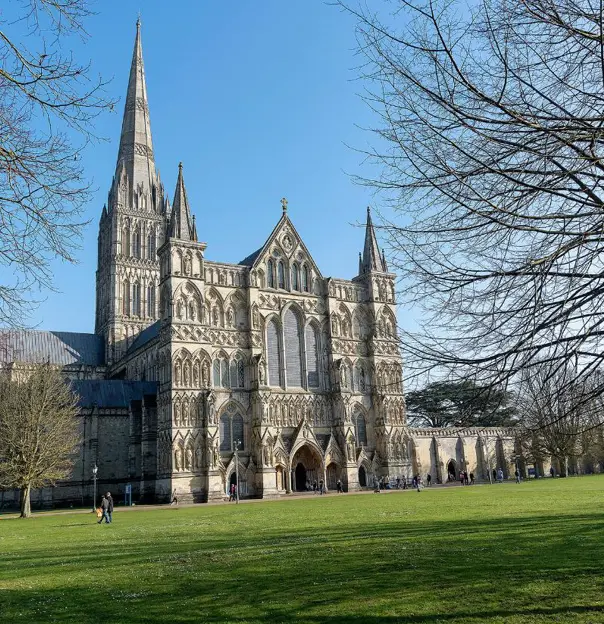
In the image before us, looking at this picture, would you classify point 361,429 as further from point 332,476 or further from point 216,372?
point 216,372

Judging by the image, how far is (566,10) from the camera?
22.7 ft

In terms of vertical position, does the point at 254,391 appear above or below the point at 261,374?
below

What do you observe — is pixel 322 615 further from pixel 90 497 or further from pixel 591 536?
pixel 90 497

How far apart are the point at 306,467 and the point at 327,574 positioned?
139ft

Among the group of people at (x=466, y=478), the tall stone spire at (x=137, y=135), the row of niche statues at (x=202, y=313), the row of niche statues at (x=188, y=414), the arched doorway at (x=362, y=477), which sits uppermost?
the tall stone spire at (x=137, y=135)

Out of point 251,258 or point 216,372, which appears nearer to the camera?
point 216,372

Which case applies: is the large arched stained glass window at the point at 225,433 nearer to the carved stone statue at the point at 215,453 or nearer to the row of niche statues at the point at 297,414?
the carved stone statue at the point at 215,453

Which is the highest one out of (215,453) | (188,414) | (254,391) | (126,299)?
(126,299)

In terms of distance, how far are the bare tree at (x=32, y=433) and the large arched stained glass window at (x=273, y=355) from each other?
16.2m

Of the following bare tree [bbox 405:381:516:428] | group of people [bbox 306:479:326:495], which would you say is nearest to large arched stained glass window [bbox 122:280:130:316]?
group of people [bbox 306:479:326:495]

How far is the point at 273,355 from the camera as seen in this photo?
51.8 m

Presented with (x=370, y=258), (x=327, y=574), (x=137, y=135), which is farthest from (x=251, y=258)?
(x=327, y=574)

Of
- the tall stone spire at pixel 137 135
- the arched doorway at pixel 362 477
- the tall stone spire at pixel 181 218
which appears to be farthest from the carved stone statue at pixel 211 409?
the tall stone spire at pixel 137 135

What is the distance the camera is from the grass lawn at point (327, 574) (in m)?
8.48
